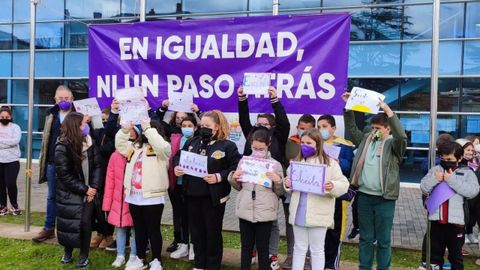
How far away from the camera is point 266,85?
16.7ft

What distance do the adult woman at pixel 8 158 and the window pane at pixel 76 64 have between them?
9.12m

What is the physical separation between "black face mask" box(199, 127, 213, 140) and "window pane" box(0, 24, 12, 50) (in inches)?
626

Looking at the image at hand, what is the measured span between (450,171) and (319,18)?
217cm

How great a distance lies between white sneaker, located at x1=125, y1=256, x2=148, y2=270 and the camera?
5.23m

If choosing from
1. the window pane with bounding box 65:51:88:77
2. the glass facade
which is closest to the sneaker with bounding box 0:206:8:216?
the glass facade

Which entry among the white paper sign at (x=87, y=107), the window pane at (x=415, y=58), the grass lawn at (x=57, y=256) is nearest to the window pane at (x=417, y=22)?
the window pane at (x=415, y=58)

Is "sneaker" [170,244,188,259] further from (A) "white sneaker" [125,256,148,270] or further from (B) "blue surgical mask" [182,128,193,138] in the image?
(B) "blue surgical mask" [182,128,193,138]

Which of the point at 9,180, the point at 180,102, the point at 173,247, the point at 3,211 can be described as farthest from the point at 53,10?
the point at 173,247

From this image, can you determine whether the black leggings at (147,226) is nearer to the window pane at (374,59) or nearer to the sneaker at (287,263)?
the sneaker at (287,263)

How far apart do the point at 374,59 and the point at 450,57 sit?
210cm

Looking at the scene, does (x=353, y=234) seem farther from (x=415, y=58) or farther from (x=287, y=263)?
(x=415, y=58)

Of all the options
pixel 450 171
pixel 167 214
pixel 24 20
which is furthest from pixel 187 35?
pixel 24 20

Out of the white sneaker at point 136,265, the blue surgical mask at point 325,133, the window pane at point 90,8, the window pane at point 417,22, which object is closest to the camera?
the blue surgical mask at point 325,133

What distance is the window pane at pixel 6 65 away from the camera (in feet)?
59.4
